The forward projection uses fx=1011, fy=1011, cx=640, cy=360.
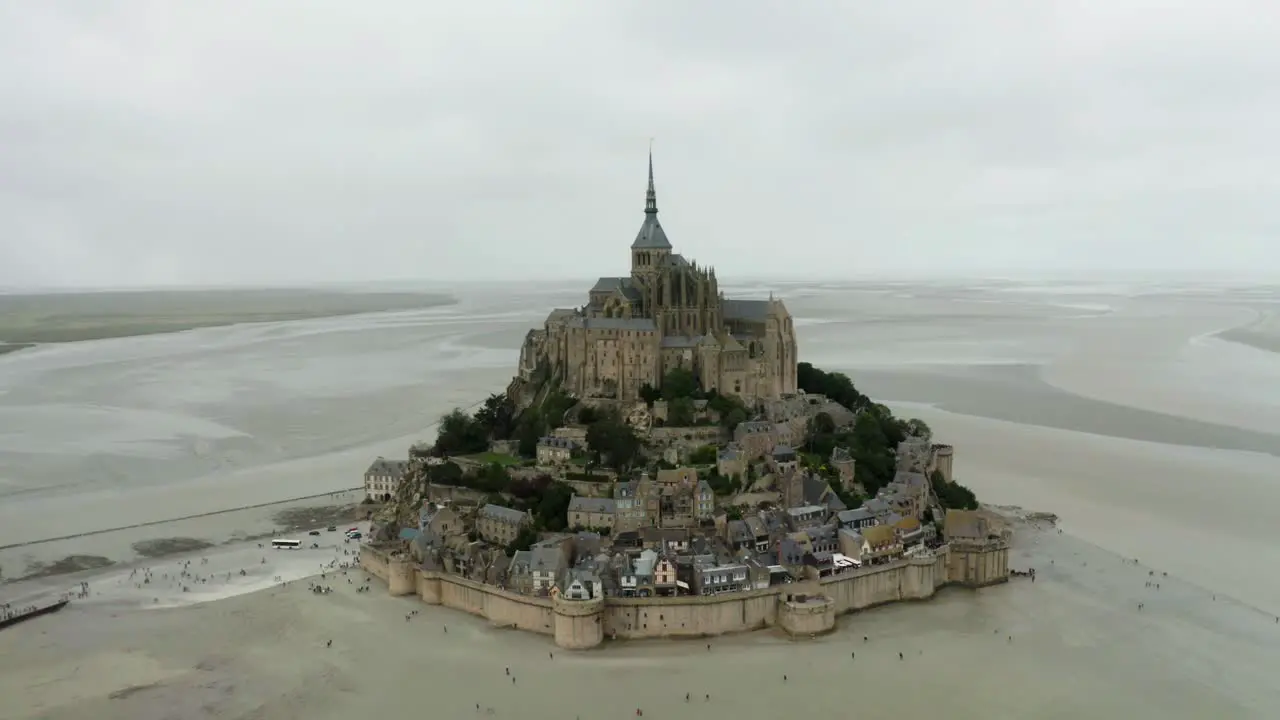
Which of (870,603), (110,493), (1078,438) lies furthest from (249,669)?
(1078,438)

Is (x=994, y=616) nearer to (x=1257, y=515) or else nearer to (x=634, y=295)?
(x=1257, y=515)

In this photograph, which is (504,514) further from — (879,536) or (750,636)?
(879,536)

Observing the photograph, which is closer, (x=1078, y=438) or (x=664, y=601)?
(x=664, y=601)

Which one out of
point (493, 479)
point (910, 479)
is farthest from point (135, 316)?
point (910, 479)

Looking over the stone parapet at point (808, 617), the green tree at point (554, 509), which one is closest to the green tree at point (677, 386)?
the green tree at point (554, 509)

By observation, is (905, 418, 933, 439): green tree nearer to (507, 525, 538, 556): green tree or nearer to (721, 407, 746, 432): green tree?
(721, 407, 746, 432): green tree

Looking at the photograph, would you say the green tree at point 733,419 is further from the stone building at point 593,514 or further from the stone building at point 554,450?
the stone building at point 593,514

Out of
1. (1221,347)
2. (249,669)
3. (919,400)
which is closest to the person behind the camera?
(249,669)
